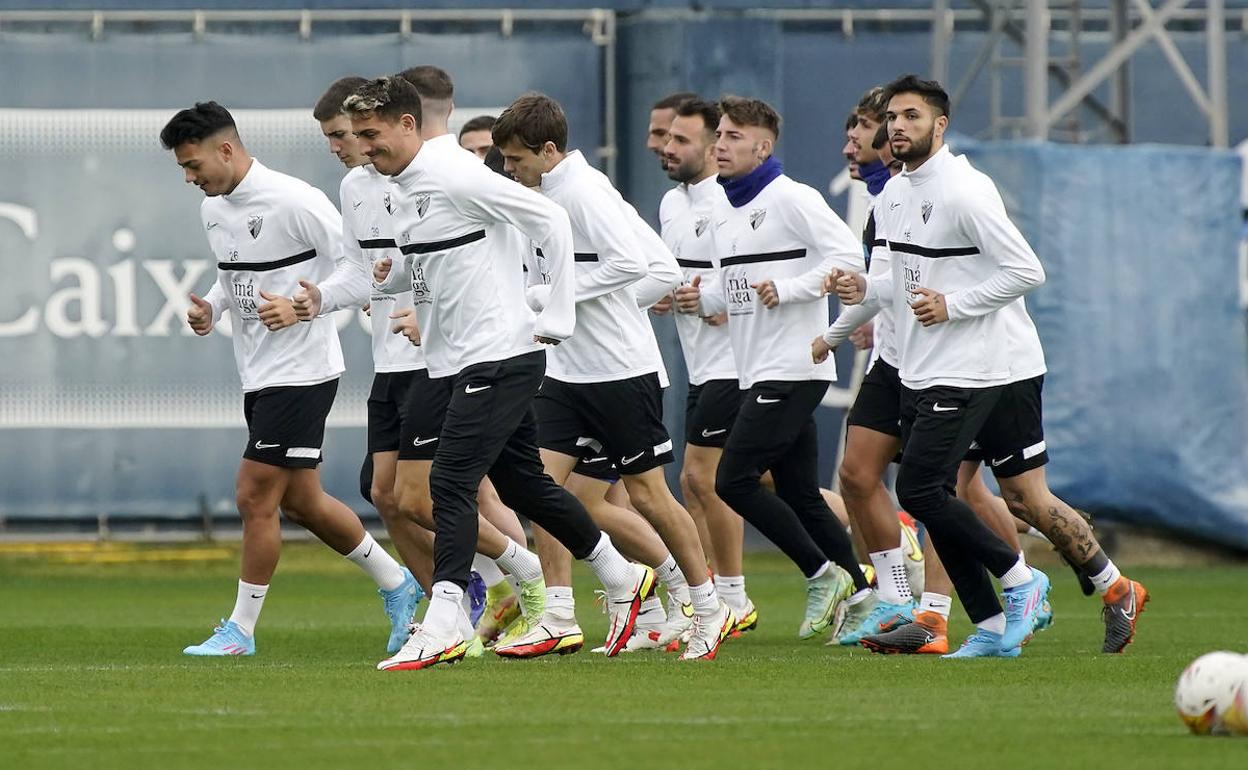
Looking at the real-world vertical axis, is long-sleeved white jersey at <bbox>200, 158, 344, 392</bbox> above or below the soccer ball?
above


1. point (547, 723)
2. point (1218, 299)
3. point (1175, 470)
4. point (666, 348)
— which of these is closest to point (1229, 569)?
point (1175, 470)

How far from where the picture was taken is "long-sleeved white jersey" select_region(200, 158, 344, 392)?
9945 millimetres

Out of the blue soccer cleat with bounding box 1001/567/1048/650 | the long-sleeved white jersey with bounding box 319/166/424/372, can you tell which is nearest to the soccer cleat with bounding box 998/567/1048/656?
the blue soccer cleat with bounding box 1001/567/1048/650

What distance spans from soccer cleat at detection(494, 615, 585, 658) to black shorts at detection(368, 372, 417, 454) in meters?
1.17

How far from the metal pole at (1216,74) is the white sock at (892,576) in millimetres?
6729

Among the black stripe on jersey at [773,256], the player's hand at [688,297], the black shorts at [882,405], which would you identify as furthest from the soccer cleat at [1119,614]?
the player's hand at [688,297]

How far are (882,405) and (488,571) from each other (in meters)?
1.91

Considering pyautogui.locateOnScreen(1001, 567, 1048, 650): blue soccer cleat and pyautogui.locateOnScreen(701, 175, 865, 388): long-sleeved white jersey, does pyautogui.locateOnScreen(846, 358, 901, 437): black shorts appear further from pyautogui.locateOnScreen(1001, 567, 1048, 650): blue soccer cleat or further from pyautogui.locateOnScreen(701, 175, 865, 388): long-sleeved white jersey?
pyautogui.locateOnScreen(1001, 567, 1048, 650): blue soccer cleat

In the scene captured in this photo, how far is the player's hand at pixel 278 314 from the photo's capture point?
9.54 metres

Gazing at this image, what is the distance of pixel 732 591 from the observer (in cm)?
1047

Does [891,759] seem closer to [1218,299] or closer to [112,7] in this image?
[1218,299]

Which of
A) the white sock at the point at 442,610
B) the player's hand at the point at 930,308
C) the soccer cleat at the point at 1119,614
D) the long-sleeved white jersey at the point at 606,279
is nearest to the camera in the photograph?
the white sock at the point at 442,610

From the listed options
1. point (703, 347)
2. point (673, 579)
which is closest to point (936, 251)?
point (673, 579)

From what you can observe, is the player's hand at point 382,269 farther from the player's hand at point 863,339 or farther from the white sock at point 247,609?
the player's hand at point 863,339
